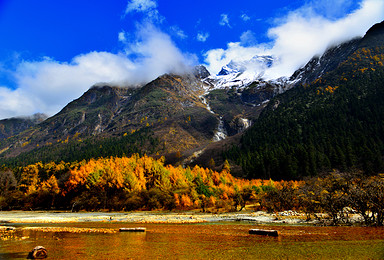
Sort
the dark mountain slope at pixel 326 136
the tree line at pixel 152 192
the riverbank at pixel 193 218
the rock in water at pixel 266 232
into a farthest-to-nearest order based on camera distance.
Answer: the dark mountain slope at pixel 326 136 < the tree line at pixel 152 192 < the riverbank at pixel 193 218 < the rock in water at pixel 266 232

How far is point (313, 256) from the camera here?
1232 cm

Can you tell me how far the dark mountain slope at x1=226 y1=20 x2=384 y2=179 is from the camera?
366 feet

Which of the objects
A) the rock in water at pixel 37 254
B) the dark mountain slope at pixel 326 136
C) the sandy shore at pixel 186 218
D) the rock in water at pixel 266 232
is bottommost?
the sandy shore at pixel 186 218

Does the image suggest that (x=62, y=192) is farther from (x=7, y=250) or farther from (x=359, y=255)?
(x=359, y=255)

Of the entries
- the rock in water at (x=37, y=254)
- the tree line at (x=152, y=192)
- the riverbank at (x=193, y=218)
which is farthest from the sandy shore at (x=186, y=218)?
the rock in water at (x=37, y=254)

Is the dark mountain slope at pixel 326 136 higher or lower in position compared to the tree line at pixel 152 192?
higher

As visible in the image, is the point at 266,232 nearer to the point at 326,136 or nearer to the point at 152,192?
the point at 152,192

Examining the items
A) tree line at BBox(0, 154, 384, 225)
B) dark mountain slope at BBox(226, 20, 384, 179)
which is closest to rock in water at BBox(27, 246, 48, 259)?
tree line at BBox(0, 154, 384, 225)

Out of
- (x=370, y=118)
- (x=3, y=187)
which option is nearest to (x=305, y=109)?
(x=370, y=118)

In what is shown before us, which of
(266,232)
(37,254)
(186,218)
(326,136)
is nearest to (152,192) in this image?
(186,218)

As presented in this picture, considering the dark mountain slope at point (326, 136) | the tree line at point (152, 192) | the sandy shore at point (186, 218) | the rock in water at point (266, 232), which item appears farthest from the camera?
the dark mountain slope at point (326, 136)

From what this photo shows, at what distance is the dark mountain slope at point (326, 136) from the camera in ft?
366

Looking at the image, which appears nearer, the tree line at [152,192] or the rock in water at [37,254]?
the rock in water at [37,254]

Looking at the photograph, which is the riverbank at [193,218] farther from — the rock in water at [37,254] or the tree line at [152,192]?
the rock in water at [37,254]
